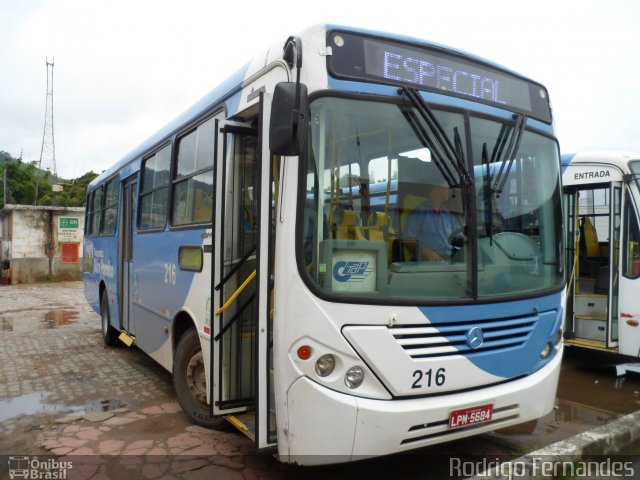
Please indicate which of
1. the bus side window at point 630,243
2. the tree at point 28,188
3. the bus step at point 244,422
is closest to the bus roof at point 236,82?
the bus step at point 244,422

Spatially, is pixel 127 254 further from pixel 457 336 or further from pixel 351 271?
pixel 457 336

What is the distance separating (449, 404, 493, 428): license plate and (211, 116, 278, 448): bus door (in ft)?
4.38

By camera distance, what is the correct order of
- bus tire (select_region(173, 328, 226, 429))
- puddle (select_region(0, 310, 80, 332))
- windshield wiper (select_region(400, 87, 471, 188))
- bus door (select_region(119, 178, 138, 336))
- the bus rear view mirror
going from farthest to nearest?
puddle (select_region(0, 310, 80, 332)), bus door (select_region(119, 178, 138, 336)), bus tire (select_region(173, 328, 226, 429)), windshield wiper (select_region(400, 87, 471, 188)), the bus rear view mirror

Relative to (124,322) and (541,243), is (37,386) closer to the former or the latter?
(124,322)

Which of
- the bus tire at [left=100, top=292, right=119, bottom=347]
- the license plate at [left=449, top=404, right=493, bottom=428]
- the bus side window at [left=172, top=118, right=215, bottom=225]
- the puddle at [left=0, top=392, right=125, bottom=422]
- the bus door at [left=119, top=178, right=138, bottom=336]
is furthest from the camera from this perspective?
the bus tire at [left=100, top=292, right=119, bottom=347]

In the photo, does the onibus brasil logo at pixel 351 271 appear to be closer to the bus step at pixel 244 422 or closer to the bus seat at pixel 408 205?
the bus seat at pixel 408 205

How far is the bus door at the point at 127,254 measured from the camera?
22.2 feet

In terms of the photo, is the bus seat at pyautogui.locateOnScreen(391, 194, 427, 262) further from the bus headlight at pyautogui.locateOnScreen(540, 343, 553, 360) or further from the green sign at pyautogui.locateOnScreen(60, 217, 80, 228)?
the green sign at pyautogui.locateOnScreen(60, 217, 80, 228)

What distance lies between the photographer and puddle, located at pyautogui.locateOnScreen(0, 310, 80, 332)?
10281 millimetres

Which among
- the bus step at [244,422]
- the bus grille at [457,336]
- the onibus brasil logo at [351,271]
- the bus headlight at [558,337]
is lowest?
the bus step at [244,422]

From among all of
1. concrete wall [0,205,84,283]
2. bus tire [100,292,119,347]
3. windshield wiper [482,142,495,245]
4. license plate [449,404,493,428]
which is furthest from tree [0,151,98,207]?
license plate [449,404,493,428]

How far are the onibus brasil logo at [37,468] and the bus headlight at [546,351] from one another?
3.44 metres

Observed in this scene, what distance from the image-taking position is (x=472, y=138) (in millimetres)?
3523

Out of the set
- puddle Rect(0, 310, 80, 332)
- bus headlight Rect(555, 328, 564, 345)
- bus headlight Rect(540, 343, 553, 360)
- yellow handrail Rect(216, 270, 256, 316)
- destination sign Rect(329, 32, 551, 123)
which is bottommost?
puddle Rect(0, 310, 80, 332)
